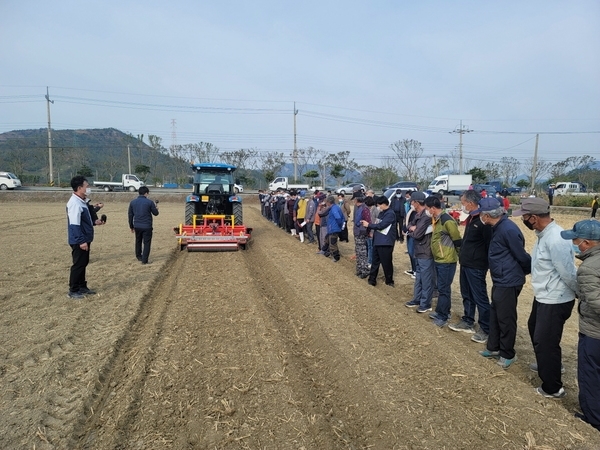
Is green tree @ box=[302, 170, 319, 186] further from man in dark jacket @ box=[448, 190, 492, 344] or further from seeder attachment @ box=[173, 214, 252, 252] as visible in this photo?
man in dark jacket @ box=[448, 190, 492, 344]

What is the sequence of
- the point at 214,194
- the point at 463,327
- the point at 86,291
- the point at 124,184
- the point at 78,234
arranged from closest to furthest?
the point at 463,327
the point at 78,234
the point at 86,291
the point at 214,194
the point at 124,184

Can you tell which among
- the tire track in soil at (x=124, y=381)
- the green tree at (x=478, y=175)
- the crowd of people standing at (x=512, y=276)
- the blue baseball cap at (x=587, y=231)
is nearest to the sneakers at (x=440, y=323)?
the crowd of people standing at (x=512, y=276)

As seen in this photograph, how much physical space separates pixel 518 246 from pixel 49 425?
4347 mm

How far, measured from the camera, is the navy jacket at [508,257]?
3887 mm

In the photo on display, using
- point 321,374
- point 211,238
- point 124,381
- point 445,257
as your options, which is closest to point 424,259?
point 445,257

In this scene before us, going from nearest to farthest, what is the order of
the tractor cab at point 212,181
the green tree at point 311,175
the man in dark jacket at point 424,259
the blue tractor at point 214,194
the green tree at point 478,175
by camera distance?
the man in dark jacket at point 424,259, the blue tractor at point 214,194, the tractor cab at point 212,181, the green tree at point 478,175, the green tree at point 311,175

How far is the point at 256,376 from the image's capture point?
3.67 metres

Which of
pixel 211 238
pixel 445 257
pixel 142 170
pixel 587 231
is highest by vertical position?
pixel 142 170

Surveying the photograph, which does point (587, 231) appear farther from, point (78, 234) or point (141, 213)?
point (141, 213)

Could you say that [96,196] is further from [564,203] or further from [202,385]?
[564,203]

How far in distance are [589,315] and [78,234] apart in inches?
247

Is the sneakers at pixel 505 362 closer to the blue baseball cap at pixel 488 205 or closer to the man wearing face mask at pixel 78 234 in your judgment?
the blue baseball cap at pixel 488 205

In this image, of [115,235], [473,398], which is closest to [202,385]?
[473,398]

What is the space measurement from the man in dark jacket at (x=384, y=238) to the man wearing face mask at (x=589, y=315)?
376 cm
